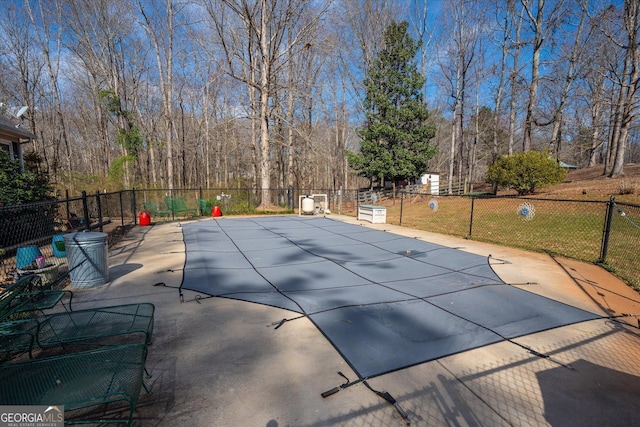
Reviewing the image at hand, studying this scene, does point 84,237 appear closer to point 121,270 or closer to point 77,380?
point 121,270

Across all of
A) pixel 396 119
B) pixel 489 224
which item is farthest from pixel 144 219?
pixel 396 119

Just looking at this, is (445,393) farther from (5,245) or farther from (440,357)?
(5,245)

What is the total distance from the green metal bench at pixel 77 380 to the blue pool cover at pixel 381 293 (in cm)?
173

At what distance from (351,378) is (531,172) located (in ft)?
51.9

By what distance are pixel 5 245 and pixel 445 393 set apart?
9767mm

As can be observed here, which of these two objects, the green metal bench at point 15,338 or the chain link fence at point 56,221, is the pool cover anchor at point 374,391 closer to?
the green metal bench at point 15,338

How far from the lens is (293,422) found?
6.72 ft

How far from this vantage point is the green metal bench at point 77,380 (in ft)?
5.66

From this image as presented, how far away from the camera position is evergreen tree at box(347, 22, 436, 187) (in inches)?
877

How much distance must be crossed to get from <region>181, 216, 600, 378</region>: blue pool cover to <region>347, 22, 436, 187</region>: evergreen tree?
15.6 m

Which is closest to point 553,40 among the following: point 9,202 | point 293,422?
point 293,422

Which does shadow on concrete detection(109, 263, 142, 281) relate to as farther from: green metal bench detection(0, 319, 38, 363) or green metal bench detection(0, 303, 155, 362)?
green metal bench detection(0, 319, 38, 363)

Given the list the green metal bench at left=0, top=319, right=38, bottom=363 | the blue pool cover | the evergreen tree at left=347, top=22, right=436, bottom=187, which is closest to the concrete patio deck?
the blue pool cover

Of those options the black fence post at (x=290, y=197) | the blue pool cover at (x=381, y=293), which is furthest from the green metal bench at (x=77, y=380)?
the black fence post at (x=290, y=197)
